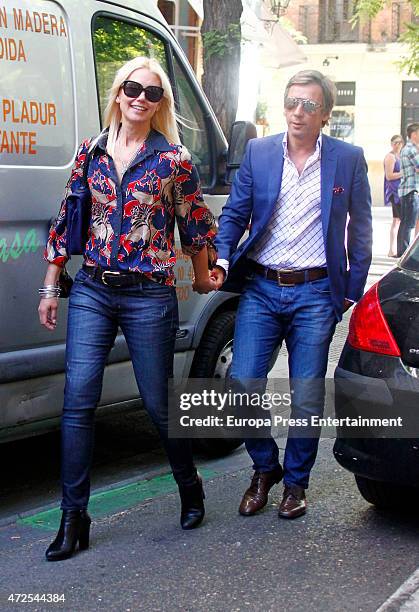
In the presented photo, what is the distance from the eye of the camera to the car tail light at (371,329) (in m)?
4.02

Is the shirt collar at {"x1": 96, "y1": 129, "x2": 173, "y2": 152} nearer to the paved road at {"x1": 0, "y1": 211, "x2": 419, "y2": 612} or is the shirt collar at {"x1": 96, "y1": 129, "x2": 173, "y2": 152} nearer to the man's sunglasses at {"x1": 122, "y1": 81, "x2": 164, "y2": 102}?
the man's sunglasses at {"x1": 122, "y1": 81, "x2": 164, "y2": 102}

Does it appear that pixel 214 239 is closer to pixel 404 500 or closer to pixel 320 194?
pixel 320 194

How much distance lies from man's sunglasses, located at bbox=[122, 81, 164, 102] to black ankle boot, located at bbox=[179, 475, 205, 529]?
5.13 ft

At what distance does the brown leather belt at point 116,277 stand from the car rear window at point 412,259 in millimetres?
1152

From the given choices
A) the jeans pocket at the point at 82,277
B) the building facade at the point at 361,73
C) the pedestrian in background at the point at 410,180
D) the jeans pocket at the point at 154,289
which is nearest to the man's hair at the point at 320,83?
the jeans pocket at the point at 154,289

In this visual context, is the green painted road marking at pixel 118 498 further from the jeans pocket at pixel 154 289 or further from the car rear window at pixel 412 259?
the car rear window at pixel 412 259

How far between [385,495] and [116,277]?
5.03 feet

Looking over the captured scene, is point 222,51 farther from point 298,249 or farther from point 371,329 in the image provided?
point 371,329

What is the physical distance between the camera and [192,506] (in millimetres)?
4332

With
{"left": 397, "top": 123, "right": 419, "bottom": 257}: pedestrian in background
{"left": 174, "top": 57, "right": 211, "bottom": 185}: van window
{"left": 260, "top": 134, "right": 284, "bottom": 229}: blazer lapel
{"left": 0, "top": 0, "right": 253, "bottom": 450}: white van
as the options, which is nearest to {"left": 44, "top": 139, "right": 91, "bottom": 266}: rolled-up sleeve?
{"left": 0, "top": 0, "right": 253, "bottom": 450}: white van

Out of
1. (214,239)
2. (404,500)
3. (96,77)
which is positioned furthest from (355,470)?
(96,77)

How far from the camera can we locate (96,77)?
4.66 meters

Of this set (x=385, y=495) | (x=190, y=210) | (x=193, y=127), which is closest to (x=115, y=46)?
(x=193, y=127)

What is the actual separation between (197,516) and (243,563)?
1.44ft
